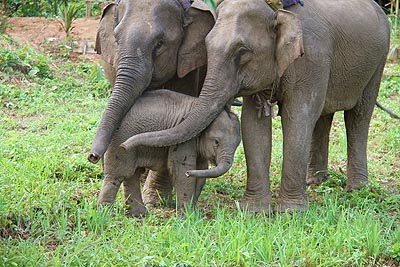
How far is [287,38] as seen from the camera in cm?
606

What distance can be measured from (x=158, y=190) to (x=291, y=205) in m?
1.10

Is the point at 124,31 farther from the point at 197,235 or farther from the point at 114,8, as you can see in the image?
the point at 197,235

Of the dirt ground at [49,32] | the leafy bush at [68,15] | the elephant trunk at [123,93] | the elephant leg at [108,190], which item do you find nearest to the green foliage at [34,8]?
the dirt ground at [49,32]

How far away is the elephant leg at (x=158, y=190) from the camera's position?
6574mm

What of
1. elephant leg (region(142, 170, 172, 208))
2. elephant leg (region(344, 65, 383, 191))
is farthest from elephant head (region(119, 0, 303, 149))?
elephant leg (region(344, 65, 383, 191))

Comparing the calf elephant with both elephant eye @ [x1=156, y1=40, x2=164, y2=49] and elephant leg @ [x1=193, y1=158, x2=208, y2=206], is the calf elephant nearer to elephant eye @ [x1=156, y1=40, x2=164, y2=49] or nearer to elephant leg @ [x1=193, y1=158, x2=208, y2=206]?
elephant eye @ [x1=156, y1=40, x2=164, y2=49]

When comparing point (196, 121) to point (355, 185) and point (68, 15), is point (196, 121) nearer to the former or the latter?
point (355, 185)

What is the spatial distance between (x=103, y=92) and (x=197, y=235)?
21.9 feet

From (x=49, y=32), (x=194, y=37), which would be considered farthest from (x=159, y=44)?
(x=49, y=32)

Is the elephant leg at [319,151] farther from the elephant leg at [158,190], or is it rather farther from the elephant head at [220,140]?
the elephant head at [220,140]

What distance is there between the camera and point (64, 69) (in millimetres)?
12930

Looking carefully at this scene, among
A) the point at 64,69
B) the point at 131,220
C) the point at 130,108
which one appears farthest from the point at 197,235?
the point at 64,69

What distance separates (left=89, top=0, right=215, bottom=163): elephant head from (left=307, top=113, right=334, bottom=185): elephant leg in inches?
70.5

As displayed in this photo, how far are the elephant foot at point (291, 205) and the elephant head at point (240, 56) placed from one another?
3.14 feet
